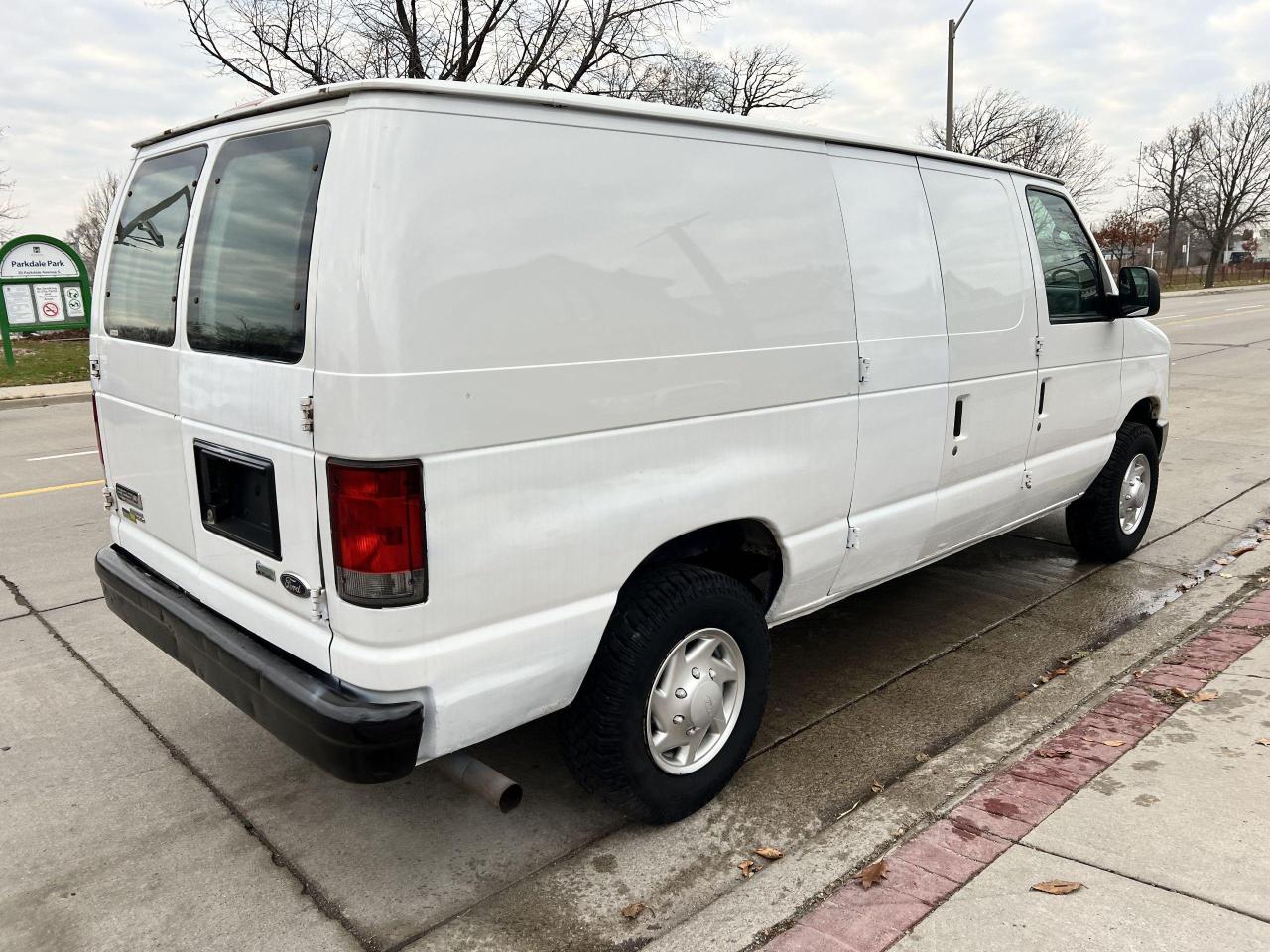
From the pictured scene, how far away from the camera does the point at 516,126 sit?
249cm

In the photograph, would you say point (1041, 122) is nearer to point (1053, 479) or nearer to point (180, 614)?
point (1053, 479)

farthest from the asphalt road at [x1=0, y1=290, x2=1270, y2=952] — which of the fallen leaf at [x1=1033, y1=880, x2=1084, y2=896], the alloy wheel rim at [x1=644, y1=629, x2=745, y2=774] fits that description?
the fallen leaf at [x1=1033, y1=880, x2=1084, y2=896]

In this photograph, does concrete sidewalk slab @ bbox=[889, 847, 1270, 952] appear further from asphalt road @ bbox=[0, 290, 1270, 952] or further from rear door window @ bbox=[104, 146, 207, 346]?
rear door window @ bbox=[104, 146, 207, 346]

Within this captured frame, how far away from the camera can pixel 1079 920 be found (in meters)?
2.53

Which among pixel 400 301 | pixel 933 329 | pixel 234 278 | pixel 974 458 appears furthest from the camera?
pixel 974 458

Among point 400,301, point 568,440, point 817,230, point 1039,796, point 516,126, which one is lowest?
point 1039,796

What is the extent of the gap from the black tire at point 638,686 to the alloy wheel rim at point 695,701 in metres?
0.04

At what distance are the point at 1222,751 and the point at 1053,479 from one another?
169cm

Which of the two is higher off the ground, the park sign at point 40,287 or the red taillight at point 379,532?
the park sign at point 40,287

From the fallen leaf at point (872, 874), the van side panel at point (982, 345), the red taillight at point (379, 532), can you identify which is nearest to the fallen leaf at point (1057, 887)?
the fallen leaf at point (872, 874)

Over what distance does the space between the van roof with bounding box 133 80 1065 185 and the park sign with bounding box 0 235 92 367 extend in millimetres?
17655

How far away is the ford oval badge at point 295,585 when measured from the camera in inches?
101

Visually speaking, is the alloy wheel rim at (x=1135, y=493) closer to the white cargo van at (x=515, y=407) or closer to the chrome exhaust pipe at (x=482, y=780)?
the white cargo van at (x=515, y=407)

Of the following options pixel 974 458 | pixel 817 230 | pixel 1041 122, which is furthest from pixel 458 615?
pixel 1041 122
